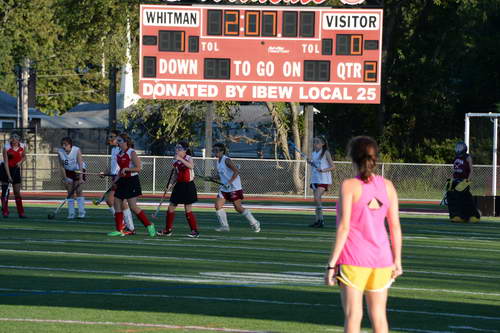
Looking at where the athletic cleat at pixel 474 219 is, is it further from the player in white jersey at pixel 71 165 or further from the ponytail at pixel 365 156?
the ponytail at pixel 365 156

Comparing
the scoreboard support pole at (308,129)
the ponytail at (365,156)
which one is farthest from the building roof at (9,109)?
the ponytail at (365,156)

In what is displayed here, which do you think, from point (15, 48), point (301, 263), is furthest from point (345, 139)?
point (301, 263)

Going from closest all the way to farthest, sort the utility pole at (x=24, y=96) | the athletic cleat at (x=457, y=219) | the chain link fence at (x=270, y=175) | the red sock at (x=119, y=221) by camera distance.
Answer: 1. the red sock at (x=119, y=221)
2. the athletic cleat at (x=457, y=219)
3. the chain link fence at (x=270, y=175)
4. the utility pole at (x=24, y=96)

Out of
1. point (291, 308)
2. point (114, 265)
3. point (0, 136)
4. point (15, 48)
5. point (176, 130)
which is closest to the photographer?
point (291, 308)

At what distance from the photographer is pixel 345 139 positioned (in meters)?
49.2

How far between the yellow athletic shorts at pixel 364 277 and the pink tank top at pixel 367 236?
3cm

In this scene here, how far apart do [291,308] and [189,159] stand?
876 cm

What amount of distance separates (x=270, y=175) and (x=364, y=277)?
A: 105ft

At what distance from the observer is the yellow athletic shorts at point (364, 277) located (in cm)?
740

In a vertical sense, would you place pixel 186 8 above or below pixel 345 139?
above

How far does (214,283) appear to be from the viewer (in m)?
12.9

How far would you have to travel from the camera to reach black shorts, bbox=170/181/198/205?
63.8 ft

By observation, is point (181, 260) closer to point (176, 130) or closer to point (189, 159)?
point (189, 159)

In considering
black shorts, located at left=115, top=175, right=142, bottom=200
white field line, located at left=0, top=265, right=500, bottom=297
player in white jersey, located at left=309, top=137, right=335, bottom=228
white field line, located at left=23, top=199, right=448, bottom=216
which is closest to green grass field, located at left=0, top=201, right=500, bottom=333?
white field line, located at left=0, top=265, right=500, bottom=297
